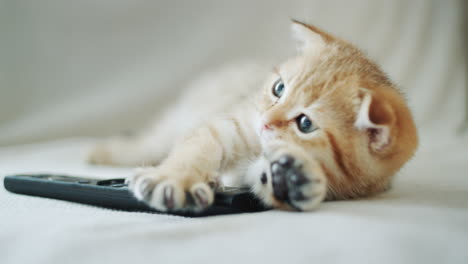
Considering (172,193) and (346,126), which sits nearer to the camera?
(172,193)

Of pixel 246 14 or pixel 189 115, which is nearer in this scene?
pixel 189 115

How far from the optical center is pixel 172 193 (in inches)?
26.2

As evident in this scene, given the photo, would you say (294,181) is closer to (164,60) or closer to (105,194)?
(105,194)

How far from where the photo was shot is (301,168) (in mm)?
696

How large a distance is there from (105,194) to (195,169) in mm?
189

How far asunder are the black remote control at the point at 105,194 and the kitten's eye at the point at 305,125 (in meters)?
0.18

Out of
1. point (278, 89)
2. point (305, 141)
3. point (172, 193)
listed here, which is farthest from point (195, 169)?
point (278, 89)

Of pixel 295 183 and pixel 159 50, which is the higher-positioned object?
pixel 159 50

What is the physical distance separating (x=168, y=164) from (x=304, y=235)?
13.4 inches

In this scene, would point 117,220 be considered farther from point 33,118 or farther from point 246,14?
point 246,14

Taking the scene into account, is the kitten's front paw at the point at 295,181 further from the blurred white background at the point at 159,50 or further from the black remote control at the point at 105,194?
the blurred white background at the point at 159,50

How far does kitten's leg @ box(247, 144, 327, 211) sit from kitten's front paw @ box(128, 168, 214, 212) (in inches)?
4.8

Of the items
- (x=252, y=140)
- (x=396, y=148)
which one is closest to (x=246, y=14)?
(x=252, y=140)

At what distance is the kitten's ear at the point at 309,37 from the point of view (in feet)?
3.52
